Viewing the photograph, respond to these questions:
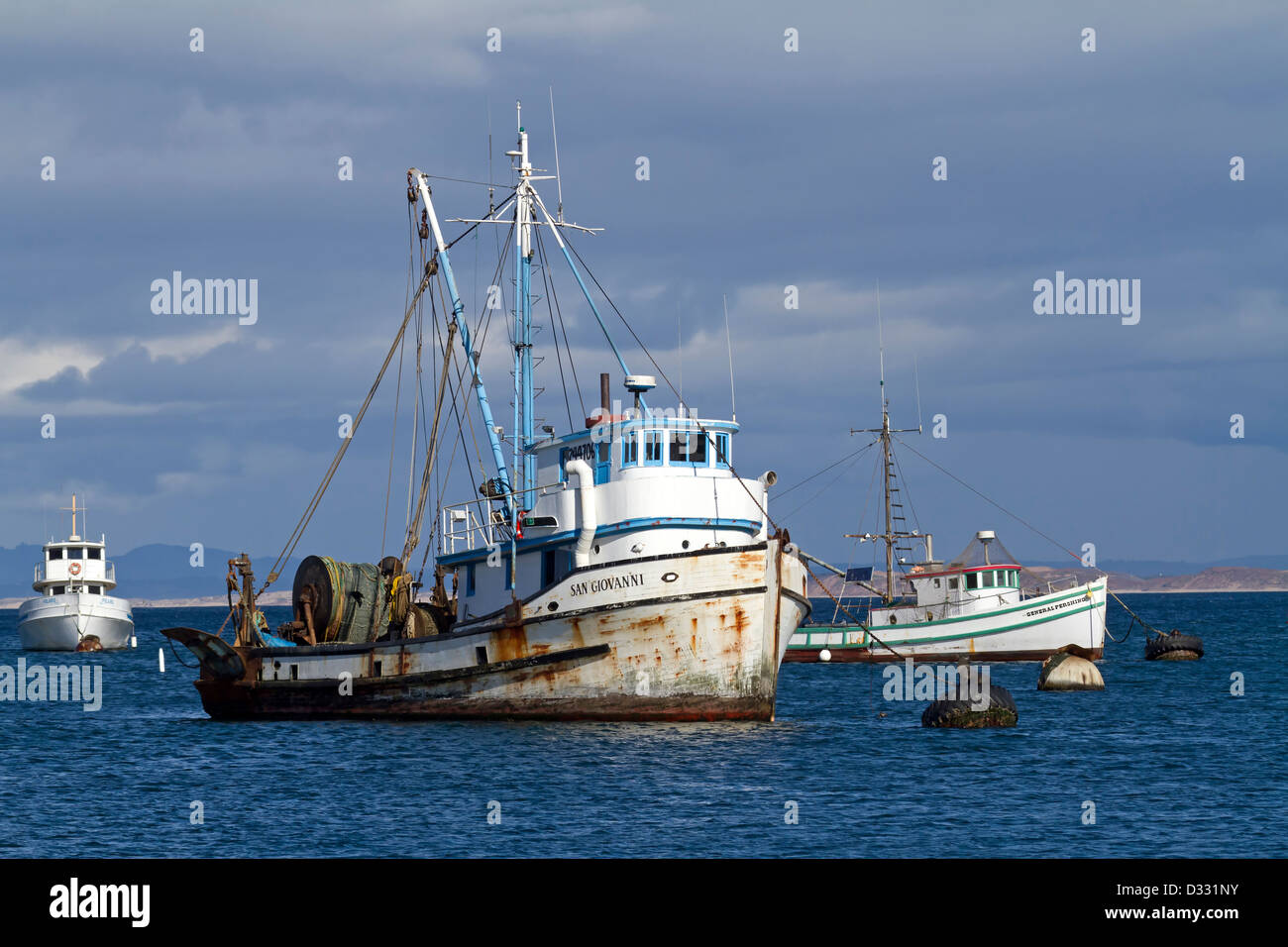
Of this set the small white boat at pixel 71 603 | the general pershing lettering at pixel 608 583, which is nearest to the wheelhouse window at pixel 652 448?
the general pershing lettering at pixel 608 583

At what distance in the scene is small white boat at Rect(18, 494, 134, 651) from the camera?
91875 millimetres

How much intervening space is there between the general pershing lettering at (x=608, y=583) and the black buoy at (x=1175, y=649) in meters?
51.4

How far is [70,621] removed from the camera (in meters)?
92.6

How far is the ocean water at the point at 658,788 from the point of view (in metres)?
22.8

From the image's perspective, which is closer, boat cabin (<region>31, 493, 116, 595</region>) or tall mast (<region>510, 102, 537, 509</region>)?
tall mast (<region>510, 102, 537, 509</region>)

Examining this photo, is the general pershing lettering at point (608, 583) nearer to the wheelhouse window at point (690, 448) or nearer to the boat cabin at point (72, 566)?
the wheelhouse window at point (690, 448)

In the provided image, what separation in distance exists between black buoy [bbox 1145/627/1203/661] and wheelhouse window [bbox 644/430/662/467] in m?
49.8

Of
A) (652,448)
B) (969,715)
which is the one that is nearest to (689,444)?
(652,448)

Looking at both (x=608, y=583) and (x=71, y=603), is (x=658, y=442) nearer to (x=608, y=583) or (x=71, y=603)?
(x=608, y=583)

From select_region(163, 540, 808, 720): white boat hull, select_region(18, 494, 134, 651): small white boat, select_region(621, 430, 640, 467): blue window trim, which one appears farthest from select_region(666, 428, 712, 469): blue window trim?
select_region(18, 494, 134, 651): small white boat

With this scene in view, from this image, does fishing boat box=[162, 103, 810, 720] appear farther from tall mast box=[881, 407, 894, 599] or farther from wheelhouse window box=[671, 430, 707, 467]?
tall mast box=[881, 407, 894, 599]
